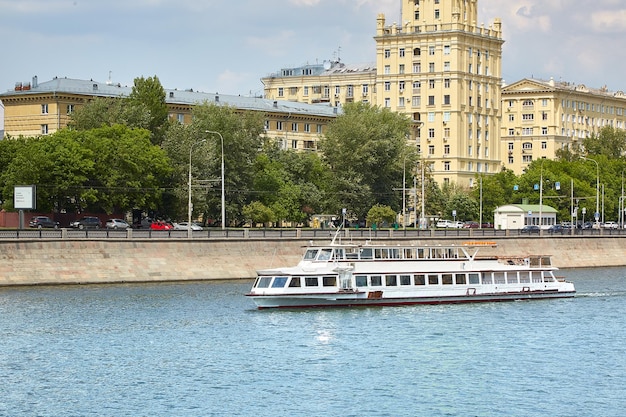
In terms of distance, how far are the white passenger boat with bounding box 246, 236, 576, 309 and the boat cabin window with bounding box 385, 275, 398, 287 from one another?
0.01m

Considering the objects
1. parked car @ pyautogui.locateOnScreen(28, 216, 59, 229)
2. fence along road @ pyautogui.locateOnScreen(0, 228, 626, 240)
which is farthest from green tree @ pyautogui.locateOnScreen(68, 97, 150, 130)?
fence along road @ pyautogui.locateOnScreen(0, 228, 626, 240)

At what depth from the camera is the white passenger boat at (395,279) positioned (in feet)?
234

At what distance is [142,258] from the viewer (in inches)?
3371

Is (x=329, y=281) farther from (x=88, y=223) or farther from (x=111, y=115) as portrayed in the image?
(x=111, y=115)

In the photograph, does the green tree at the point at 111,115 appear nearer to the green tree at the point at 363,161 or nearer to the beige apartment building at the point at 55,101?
the beige apartment building at the point at 55,101

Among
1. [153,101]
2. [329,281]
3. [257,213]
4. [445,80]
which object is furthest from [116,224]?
[445,80]

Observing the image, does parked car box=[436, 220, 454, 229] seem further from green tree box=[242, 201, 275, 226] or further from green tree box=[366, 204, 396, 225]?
green tree box=[242, 201, 275, 226]

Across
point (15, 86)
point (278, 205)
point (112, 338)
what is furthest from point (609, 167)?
point (112, 338)

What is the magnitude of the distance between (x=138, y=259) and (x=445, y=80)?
9997 centimetres

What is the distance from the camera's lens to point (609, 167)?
587 feet

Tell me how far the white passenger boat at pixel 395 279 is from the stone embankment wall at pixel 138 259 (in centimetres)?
845

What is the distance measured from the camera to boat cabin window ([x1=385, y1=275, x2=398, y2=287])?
2931 inches

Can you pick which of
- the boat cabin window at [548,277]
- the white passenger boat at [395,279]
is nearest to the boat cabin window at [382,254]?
the white passenger boat at [395,279]

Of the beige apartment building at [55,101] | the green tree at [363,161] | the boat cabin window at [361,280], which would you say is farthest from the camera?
the beige apartment building at [55,101]
